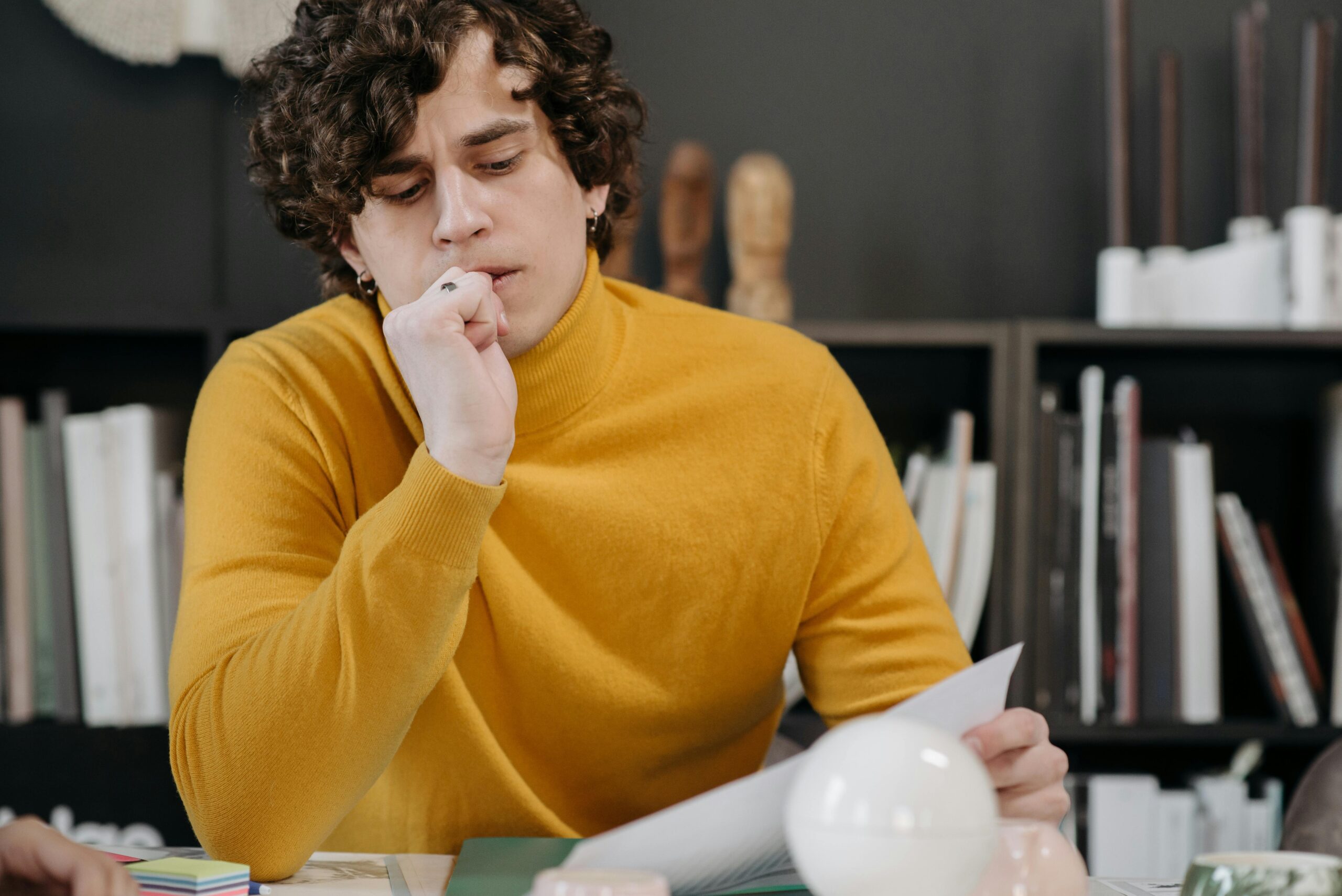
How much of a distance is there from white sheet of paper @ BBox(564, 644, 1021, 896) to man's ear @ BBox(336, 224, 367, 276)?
69 centimetres

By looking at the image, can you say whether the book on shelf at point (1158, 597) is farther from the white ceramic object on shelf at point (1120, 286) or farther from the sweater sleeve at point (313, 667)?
the sweater sleeve at point (313, 667)

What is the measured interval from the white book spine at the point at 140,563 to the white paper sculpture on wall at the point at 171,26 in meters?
0.62

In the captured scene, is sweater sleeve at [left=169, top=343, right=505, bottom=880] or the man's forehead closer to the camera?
sweater sleeve at [left=169, top=343, right=505, bottom=880]

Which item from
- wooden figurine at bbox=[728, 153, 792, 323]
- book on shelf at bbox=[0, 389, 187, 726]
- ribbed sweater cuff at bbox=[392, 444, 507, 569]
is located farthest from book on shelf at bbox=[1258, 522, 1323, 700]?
book on shelf at bbox=[0, 389, 187, 726]

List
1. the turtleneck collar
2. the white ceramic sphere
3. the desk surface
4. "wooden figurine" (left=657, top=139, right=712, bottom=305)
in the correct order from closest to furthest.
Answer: the white ceramic sphere → the desk surface → the turtleneck collar → "wooden figurine" (left=657, top=139, right=712, bottom=305)

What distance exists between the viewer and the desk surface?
746 millimetres

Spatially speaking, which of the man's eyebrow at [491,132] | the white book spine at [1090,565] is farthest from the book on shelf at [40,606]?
the white book spine at [1090,565]

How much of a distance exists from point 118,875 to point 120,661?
4.34ft

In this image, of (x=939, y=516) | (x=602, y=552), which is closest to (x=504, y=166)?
(x=602, y=552)

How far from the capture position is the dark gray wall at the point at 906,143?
6.77 feet

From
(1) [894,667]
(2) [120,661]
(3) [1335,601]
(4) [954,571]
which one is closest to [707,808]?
(1) [894,667]

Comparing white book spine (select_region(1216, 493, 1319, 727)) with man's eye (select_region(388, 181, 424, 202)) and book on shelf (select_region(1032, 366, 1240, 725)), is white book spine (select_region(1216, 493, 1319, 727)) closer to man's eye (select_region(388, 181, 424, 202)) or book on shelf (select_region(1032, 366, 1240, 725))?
book on shelf (select_region(1032, 366, 1240, 725))

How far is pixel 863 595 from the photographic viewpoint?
109 cm

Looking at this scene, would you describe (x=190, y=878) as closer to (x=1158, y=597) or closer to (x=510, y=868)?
(x=510, y=868)
